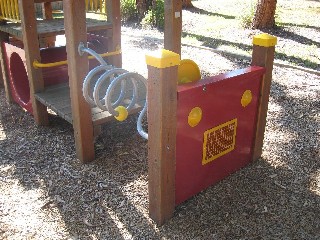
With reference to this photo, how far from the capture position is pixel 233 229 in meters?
2.58

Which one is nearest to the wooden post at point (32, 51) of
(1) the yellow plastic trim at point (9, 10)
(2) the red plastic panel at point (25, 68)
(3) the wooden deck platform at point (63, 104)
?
→ (3) the wooden deck platform at point (63, 104)

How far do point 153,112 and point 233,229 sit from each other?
3.43 ft

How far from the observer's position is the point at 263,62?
3045 mm

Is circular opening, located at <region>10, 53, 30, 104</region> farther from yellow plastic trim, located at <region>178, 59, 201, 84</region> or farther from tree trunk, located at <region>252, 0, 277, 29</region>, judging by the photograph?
tree trunk, located at <region>252, 0, 277, 29</region>

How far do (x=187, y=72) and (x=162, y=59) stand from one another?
2.21 ft

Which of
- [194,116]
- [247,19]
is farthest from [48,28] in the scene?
[247,19]

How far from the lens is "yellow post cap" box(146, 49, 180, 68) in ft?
6.94

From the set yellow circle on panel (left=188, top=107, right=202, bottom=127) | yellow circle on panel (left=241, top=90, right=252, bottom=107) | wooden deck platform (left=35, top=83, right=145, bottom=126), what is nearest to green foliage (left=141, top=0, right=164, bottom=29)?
wooden deck platform (left=35, top=83, right=145, bottom=126)

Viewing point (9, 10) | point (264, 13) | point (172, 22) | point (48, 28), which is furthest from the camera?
point (264, 13)

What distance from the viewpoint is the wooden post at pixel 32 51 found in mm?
3605

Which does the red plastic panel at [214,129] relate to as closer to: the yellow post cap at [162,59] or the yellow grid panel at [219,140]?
the yellow grid panel at [219,140]

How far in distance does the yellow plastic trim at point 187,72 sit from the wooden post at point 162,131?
44 cm

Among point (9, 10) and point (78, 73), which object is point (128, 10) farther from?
point (78, 73)

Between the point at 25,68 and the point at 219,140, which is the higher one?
the point at 25,68
